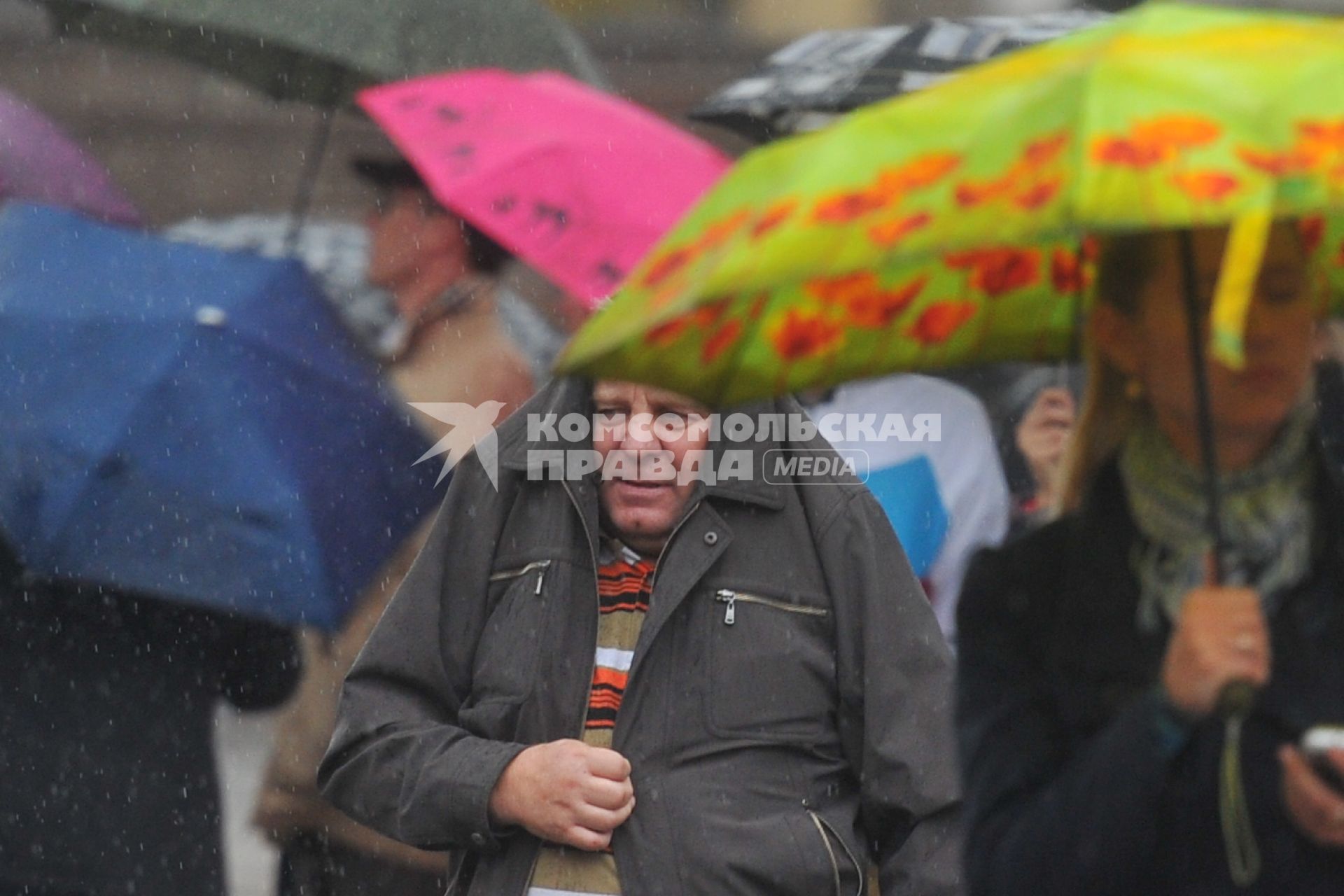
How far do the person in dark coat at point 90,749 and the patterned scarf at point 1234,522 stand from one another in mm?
2825

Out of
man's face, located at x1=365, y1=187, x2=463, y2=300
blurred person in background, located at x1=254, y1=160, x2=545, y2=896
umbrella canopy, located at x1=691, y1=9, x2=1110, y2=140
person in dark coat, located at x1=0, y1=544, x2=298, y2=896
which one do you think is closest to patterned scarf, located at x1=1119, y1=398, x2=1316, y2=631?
blurred person in background, located at x1=254, y1=160, x2=545, y2=896

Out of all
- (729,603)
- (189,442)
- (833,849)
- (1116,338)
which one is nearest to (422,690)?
(729,603)

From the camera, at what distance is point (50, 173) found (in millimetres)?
6008

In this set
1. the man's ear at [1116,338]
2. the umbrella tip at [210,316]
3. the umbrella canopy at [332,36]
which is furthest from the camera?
the umbrella canopy at [332,36]

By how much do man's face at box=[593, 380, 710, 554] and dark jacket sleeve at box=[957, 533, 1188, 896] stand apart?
146 cm

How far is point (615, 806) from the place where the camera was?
13.0 ft

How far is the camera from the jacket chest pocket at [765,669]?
13.3 ft

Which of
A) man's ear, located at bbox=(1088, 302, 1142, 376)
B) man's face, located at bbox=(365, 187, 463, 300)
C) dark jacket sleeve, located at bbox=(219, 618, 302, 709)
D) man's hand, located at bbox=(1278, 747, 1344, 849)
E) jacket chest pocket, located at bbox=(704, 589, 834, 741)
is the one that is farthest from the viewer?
man's face, located at bbox=(365, 187, 463, 300)

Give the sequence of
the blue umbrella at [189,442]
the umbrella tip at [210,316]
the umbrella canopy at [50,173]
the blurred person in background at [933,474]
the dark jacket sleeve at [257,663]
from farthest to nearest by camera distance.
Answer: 1. the umbrella canopy at [50,173]
2. the blurred person in background at [933,474]
3. the dark jacket sleeve at [257,663]
4. the umbrella tip at [210,316]
5. the blue umbrella at [189,442]

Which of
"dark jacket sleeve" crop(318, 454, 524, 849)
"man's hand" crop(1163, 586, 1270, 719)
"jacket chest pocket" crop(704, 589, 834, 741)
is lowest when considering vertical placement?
"dark jacket sleeve" crop(318, 454, 524, 849)

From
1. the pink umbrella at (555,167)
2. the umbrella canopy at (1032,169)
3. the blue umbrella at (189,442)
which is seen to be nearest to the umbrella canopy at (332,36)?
the pink umbrella at (555,167)

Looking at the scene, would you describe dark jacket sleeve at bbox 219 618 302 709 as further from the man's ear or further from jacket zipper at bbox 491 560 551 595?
the man's ear

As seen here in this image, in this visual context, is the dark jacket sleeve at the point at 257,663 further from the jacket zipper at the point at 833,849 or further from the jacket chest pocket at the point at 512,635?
the jacket zipper at the point at 833,849

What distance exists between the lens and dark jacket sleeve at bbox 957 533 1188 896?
2559 millimetres
